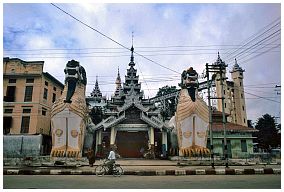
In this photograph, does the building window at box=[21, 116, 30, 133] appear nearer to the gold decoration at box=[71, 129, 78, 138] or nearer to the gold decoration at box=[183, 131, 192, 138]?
the gold decoration at box=[71, 129, 78, 138]

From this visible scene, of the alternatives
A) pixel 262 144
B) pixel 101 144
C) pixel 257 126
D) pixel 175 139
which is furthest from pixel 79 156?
pixel 257 126

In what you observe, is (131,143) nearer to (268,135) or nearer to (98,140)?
(98,140)

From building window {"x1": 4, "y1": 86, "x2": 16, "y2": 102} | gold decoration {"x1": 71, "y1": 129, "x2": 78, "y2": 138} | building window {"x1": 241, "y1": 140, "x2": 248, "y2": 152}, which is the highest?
building window {"x1": 4, "y1": 86, "x2": 16, "y2": 102}

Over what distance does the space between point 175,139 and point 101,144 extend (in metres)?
7.70

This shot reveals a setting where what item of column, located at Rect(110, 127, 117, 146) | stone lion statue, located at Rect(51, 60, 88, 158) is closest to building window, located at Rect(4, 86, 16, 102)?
stone lion statue, located at Rect(51, 60, 88, 158)

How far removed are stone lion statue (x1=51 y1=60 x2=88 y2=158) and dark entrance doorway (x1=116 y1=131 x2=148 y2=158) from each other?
6.40m

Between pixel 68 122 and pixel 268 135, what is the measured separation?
3356 cm

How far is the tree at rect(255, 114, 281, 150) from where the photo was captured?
44656 millimetres

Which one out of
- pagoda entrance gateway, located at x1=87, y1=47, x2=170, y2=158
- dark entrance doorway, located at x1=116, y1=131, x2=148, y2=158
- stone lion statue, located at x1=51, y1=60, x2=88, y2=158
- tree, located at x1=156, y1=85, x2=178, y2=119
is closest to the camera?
stone lion statue, located at x1=51, y1=60, x2=88, y2=158

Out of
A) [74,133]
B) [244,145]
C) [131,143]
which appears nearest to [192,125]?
[131,143]

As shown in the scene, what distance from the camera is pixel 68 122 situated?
24.5m

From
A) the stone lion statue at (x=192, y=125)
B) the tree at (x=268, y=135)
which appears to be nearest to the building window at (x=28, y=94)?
the stone lion statue at (x=192, y=125)

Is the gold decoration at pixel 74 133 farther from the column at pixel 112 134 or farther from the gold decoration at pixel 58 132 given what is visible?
the column at pixel 112 134

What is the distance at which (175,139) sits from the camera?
28.9m
